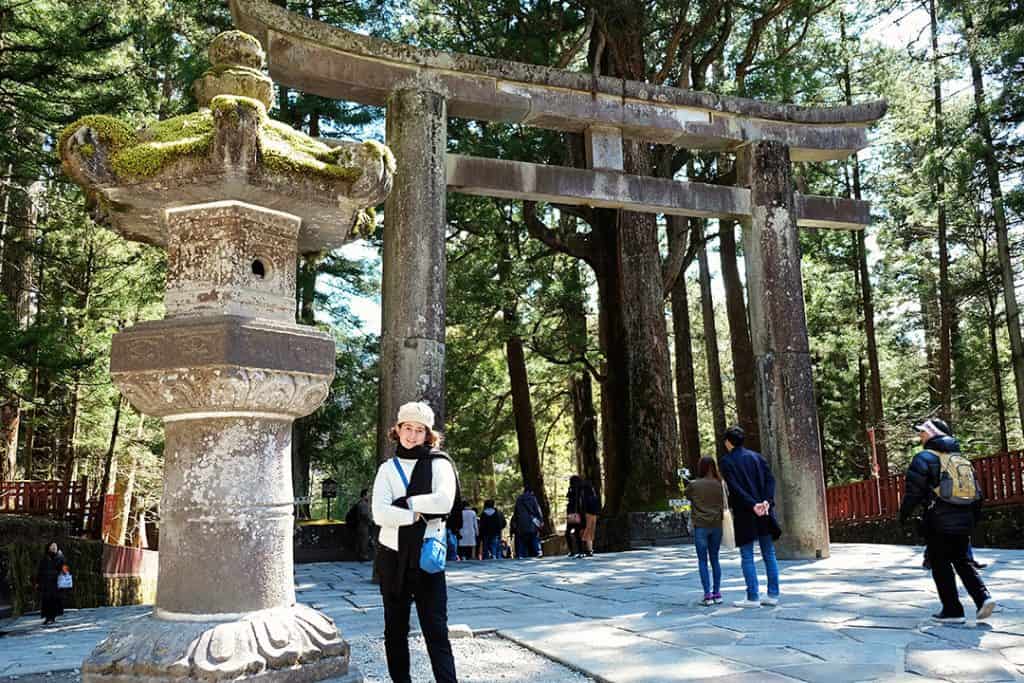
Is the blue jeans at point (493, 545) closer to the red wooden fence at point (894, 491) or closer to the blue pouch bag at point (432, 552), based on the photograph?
the red wooden fence at point (894, 491)

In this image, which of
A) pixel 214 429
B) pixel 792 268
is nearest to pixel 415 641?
pixel 214 429

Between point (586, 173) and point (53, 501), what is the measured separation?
35.5ft

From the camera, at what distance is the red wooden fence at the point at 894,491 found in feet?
46.9

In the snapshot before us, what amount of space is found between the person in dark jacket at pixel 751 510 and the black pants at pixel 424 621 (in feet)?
11.9

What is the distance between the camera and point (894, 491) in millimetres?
17219

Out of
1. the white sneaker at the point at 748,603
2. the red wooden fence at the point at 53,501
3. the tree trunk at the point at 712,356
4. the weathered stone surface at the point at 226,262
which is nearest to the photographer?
the weathered stone surface at the point at 226,262

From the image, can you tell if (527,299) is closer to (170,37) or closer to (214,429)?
(170,37)

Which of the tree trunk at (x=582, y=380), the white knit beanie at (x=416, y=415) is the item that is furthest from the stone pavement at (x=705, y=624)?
the tree trunk at (x=582, y=380)

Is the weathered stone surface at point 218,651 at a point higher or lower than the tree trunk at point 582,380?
lower

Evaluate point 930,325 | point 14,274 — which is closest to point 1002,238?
point 930,325

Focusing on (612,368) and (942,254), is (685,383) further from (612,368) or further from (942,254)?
(942,254)

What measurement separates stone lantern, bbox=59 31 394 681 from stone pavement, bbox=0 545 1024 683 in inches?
71.2

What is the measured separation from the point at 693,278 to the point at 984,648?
25299mm

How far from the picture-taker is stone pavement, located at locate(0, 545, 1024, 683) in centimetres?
450
